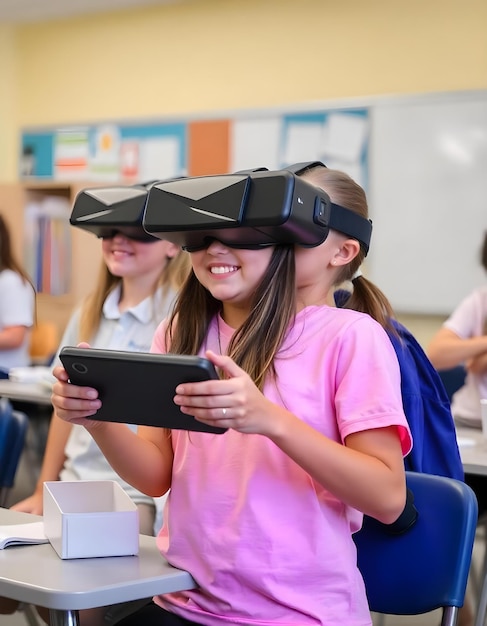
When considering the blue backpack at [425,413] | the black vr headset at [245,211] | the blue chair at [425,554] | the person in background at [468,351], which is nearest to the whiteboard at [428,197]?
the person in background at [468,351]

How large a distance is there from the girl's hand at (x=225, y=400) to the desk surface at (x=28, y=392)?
87.0 inches

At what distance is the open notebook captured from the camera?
140 cm

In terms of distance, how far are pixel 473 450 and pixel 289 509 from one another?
4.18 feet

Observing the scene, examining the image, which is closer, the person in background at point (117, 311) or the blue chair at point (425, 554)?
the blue chair at point (425, 554)

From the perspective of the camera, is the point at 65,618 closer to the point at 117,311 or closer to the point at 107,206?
the point at 107,206

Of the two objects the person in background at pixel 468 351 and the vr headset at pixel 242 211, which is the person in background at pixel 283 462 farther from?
the person in background at pixel 468 351

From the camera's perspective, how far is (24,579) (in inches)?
48.5

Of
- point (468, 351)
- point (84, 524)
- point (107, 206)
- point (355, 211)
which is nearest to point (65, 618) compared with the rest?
point (84, 524)

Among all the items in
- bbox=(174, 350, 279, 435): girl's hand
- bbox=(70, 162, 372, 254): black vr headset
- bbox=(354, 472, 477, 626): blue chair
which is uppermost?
bbox=(70, 162, 372, 254): black vr headset

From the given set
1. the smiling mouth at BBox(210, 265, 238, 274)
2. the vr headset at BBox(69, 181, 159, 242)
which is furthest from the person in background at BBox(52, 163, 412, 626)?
the vr headset at BBox(69, 181, 159, 242)

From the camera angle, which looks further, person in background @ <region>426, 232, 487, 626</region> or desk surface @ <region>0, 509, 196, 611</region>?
person in background @ <region>426, 232, 487, 626</region>

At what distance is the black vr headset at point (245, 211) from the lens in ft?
4.17

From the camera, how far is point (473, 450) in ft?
8.21

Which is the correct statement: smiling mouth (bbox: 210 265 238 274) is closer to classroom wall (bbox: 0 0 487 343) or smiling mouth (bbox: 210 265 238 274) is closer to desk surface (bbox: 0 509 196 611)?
desk surface (bbox: 0 509 196 611)
